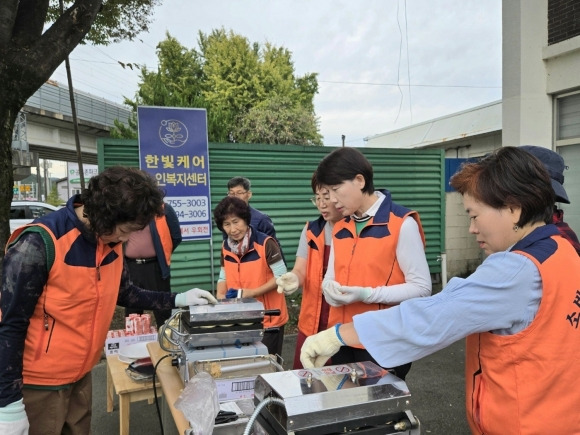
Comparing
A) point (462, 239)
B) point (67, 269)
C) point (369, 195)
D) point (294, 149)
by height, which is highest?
point (294, 149)

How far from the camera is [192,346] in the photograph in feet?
5.45

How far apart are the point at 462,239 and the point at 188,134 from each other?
185 inches

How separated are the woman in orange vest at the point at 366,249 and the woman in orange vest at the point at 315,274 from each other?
16 cm

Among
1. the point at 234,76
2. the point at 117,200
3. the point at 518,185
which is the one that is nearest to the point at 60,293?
the point at 117,200

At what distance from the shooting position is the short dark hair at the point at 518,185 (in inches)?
42.0

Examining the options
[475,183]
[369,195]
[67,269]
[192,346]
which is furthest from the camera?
[369,195]

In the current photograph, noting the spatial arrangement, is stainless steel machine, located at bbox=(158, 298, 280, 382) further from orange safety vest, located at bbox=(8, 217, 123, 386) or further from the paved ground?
the paved ground

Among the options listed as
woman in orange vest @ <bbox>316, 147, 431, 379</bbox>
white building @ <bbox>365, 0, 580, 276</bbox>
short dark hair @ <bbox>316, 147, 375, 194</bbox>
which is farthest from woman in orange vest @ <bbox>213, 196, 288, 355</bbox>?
white building @ <bbox>365, 0, 580, 276</bbox>

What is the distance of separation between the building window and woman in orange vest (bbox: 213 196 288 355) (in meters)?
4.66

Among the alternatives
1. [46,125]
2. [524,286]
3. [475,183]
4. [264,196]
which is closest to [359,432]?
[524,286]

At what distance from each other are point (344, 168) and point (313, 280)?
2.15 feet

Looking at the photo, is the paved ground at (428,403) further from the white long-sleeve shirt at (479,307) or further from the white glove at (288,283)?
the white long-sleeve shirt at (479,307)

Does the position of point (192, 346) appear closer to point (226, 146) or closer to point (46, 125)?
point (226, 146)

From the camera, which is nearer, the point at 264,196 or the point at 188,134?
the point at 188,134
